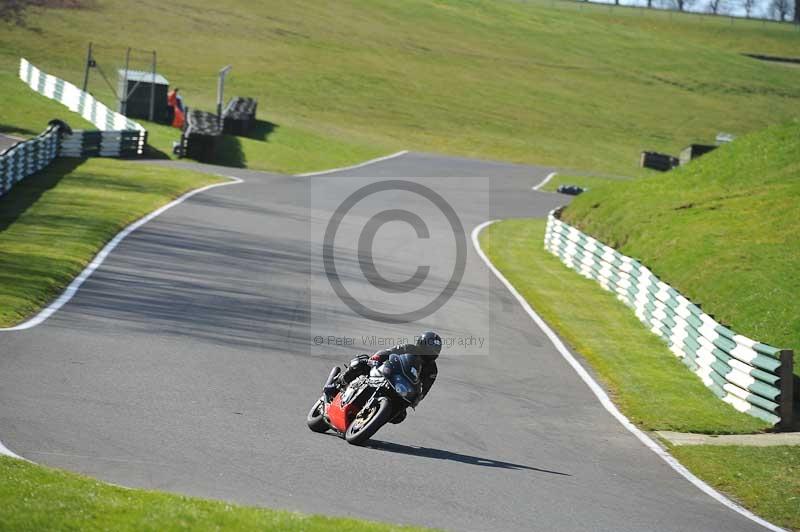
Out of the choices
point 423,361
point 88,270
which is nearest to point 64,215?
point 88,270

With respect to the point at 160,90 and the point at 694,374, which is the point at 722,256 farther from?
the point at 160,90

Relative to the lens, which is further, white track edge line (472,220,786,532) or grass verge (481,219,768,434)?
grass verge (481,219,768,434)

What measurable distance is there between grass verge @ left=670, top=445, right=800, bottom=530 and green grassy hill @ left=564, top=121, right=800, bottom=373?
213 inches

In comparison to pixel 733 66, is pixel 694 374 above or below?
below

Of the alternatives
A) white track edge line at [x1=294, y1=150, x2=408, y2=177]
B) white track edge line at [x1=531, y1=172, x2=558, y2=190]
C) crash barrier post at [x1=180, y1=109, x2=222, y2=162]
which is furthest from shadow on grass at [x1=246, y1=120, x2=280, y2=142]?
white track edge line at [x1=531, y1=172, x2=558, y2=190]

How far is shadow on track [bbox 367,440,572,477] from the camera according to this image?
469 inches

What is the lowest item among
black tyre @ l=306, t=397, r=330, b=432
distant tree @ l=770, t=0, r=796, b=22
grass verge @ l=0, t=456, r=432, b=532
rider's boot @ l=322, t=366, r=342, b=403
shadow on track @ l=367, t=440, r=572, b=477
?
shadow on track @ l=367, t=440, r=572, b=477

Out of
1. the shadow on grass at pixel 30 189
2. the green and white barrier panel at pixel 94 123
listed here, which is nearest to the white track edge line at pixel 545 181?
the green and white barrier panel at pixel 94 123

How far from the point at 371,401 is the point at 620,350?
30.8ft

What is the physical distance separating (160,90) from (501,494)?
48563 mm

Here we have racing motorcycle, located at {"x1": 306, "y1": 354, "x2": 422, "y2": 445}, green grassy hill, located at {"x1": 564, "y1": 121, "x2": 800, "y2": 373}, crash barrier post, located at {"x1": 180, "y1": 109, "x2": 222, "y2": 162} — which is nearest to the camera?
racing motorcycle, located at {"x1": 306, "y1": 354, "x2": 422, "y2": 445}

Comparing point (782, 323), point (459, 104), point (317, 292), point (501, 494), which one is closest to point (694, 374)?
point (782, 323)

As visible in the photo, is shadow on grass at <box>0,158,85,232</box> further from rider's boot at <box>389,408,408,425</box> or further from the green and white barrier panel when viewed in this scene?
rider's boot at <box>389,408,408,425</box>

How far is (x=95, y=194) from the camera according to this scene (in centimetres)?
3192
